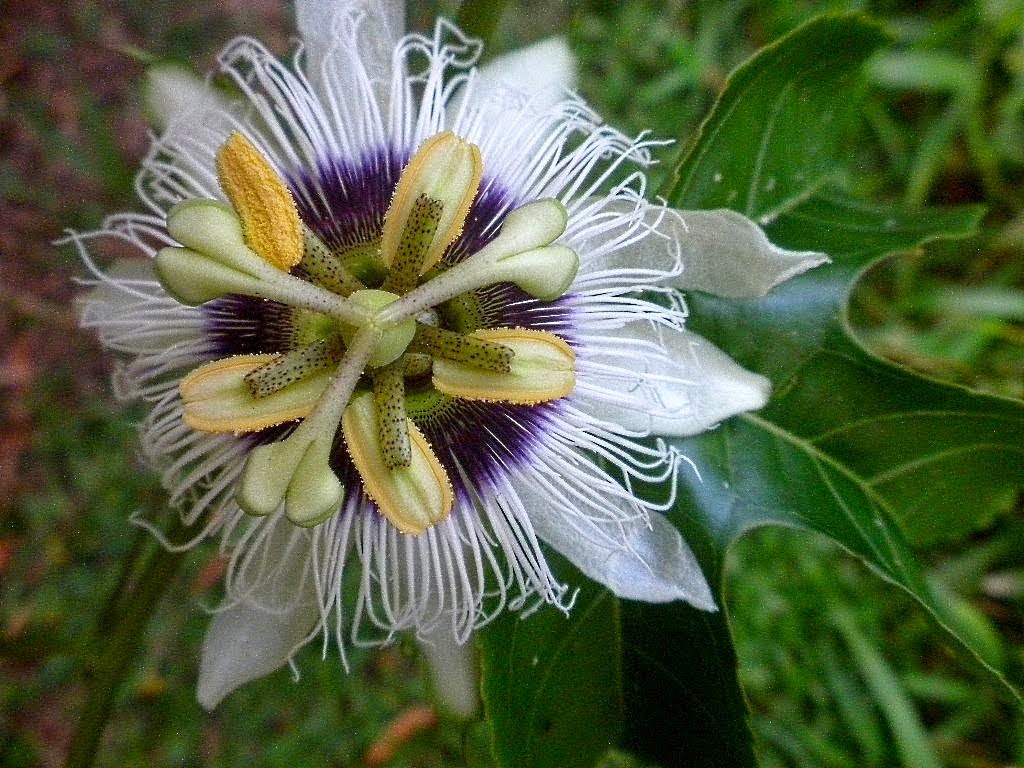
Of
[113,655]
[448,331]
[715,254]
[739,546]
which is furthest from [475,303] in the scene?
[739,546]

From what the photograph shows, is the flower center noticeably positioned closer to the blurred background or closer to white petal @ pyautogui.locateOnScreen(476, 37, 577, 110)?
white petal @ pyautogui.locateOnScreen(476, 37, 577, 110)

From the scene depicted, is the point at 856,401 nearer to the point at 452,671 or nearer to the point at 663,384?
the point at 663,384

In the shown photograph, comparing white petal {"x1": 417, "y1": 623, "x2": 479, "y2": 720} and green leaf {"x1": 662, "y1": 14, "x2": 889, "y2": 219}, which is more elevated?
green leaf {"x1": 662, "y1": 14, "x2": 889, "y2": 219}

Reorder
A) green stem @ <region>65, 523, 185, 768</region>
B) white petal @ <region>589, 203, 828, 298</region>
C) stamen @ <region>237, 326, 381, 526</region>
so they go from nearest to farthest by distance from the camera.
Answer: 1. stamen @ <region>237, 326, 381, 526</region>
2. white petal @ <region>589, 203, 828, 298</region>
3. green stem @ <region>65, 523, 185, 768</region>

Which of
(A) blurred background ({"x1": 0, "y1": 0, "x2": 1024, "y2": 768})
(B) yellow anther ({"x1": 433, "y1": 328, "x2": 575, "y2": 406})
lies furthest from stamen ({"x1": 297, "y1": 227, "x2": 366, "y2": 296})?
(A) blurred background ({"x1": 0, "y1": 0, "x2": 1024, "y2": 768})

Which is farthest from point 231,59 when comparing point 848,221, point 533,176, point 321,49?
point 848,221

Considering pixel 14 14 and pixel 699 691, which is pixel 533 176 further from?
pixel 14 14
